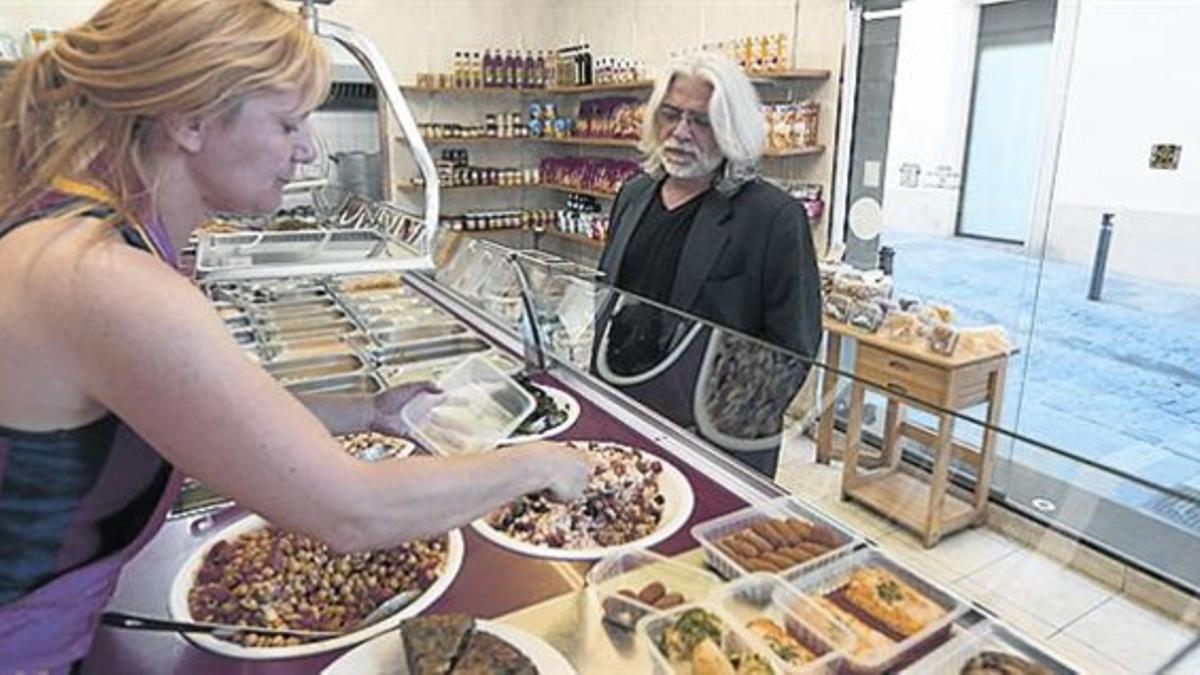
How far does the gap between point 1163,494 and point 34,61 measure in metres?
1.39

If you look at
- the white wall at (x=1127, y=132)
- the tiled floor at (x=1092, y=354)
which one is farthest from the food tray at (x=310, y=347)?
the white wall at (x=1127, y=132)

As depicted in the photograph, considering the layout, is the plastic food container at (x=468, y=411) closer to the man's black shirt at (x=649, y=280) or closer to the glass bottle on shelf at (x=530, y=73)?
the man's black shirt at (x=649, y=280)

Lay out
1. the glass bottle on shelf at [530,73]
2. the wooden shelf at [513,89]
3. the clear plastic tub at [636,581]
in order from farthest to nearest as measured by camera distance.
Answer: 1. the glass bottle on shelf at [530,73]
2. the wooden shelf at [513,89]
3. the clear plastic tub at [636,581]

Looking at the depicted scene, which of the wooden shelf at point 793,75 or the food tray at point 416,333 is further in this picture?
the wooden shelf at point 793,75

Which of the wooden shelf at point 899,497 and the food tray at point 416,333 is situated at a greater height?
the food tray at point 416,333

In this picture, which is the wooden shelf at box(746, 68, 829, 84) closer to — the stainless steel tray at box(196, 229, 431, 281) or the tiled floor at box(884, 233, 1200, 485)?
the tiled floor at box(884, 233, 1200, 485)

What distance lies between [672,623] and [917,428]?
142cm

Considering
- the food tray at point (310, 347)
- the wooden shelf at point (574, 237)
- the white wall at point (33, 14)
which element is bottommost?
the wooden shelf at point (574, 237)

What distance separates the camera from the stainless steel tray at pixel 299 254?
5.06 feet

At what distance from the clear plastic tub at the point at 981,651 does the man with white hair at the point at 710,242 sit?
2.99ft

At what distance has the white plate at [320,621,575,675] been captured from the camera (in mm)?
918

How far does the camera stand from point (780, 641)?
963 millimetres

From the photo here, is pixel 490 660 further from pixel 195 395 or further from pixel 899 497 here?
pixel 899 497

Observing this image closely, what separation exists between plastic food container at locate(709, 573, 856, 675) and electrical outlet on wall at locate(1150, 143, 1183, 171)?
2965 millimetres
